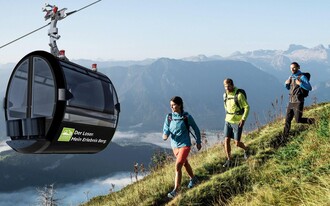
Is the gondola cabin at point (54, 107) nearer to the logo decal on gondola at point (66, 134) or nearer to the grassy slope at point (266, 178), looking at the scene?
the logo decal on gondola at point (66, 134)

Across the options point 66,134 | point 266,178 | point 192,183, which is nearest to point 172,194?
point 192,183

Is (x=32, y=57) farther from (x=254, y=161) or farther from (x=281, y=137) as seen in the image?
(x=281, y=137)

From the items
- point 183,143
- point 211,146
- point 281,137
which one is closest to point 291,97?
point 281,137

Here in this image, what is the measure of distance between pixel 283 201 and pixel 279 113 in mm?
9192

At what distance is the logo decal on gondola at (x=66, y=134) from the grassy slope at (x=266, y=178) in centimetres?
212

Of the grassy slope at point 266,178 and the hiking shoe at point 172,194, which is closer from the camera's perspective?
the grassy slope at point 266,178

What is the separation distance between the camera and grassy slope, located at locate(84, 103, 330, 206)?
5.10 meters

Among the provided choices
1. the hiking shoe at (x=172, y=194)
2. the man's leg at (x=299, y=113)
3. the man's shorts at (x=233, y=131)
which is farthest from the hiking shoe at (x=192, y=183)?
the man's leg at (x=299, y=113)

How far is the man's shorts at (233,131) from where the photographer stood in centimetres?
893

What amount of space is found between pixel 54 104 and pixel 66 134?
64 centimetres

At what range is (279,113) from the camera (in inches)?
541

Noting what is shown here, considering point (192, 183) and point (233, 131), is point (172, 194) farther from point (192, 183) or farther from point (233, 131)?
point (233, 131)

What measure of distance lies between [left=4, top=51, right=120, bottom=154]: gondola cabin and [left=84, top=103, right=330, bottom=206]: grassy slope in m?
2.00

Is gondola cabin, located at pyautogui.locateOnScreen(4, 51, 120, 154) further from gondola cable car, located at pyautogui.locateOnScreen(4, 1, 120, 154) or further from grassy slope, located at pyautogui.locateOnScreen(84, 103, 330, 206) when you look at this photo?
grassy slope, located at pyautogui.locateOnScreen(84, 103, 330, 206)
